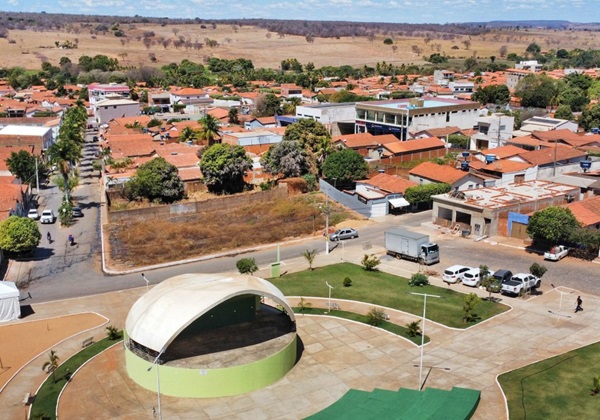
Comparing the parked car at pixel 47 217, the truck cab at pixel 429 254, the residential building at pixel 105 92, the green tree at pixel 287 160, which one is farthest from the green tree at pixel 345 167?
the residential building at pixel 105 92

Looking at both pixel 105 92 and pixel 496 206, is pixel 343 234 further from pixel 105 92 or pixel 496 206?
pixel 105 92

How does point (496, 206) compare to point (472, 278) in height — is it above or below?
above

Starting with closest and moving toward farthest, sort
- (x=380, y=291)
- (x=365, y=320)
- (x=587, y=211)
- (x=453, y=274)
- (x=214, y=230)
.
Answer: (x=365, y=320) < (x=380, y=291) < (x=453, y=274) < (x=587, y=211) < (x=214, y=230)

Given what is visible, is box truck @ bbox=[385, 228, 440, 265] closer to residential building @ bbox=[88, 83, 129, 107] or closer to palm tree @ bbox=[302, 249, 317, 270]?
palm tree @ bbox=[302, 249, 317, 270]

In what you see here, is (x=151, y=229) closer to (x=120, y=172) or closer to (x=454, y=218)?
(x=120, y=172)

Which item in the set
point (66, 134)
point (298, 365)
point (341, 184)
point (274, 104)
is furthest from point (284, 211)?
point (274, 104)

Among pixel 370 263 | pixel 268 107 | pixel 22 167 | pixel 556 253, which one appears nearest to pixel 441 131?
pixel 268 107

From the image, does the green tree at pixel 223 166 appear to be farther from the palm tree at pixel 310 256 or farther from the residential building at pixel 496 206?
the residential building at pixel 496 206
